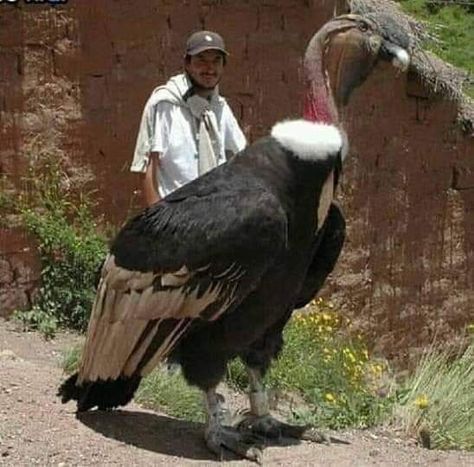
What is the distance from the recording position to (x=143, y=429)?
5535 millimetres

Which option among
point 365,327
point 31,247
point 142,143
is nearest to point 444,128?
point 365,327

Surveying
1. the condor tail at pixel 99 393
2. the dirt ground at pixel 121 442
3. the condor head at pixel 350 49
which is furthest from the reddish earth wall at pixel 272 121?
the condor head at pixel 350 49

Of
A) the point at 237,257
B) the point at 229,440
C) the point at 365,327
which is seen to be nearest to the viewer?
the point at 237,257

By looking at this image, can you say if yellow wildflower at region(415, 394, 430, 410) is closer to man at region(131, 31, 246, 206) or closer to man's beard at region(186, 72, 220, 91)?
man at region(131, 31, 246, 206)

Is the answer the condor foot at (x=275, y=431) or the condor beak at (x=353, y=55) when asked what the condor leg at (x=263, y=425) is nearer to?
the condor foot at (x=275, y=431)

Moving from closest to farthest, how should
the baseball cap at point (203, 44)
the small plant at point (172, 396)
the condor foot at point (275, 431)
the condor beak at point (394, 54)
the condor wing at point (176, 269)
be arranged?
the condor wing at point (176, 269) → the condor beak at point (394, 54) → the condor foot at point (275, 431) → the baseball cap at point (203, 44) → the small plant at point (172, 396)

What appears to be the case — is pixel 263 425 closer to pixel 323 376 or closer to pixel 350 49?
pixel 350 49

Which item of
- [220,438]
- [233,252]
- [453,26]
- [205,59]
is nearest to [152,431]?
[220,438]

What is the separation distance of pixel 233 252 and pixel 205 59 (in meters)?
1.37

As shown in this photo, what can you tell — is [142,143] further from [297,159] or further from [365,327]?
[365,327]

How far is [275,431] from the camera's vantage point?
5582mm

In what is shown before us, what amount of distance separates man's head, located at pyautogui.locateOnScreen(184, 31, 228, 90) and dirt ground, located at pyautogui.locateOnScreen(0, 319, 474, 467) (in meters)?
1.60

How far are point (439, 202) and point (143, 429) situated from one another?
5175 millimetres

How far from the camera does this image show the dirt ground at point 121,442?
5.11m
